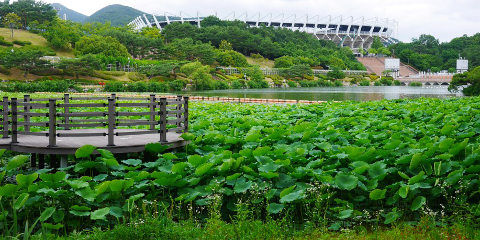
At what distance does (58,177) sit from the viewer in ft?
15.7

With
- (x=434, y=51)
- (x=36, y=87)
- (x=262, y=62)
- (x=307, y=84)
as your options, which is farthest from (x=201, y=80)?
(x=434, y=51)

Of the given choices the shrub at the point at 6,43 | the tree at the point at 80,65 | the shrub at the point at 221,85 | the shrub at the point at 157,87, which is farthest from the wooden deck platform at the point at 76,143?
the shrub at the point at 6,43

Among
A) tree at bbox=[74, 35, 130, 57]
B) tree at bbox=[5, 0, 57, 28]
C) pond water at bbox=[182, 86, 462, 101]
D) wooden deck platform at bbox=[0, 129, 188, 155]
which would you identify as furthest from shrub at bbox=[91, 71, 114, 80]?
wooden deck platform at bbox=[0, 129, 188, 155]

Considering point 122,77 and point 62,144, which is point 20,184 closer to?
point 62,144

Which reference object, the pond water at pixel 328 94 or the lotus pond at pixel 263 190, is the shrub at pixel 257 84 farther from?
the lotus pond at pixel 263 190

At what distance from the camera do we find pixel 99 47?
63969 mm

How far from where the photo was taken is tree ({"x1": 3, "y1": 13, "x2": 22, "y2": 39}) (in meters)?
71.4

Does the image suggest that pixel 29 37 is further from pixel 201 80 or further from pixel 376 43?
pixel 376 43

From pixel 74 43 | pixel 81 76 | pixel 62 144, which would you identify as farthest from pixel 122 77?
pixel 62 144

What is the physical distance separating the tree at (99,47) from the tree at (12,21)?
595 inches

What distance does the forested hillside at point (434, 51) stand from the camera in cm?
11311

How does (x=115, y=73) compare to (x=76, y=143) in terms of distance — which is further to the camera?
(x=115, y=73)

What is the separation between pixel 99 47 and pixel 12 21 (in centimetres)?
1961

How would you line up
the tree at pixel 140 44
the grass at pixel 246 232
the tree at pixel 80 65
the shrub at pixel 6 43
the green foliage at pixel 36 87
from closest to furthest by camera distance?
the grass at pixel 246 232 < the green foliage at pixel 36 87 < the tree at pixel 80 65 < the shrub at pixel 6 43 < the tree at pixel 140 44
